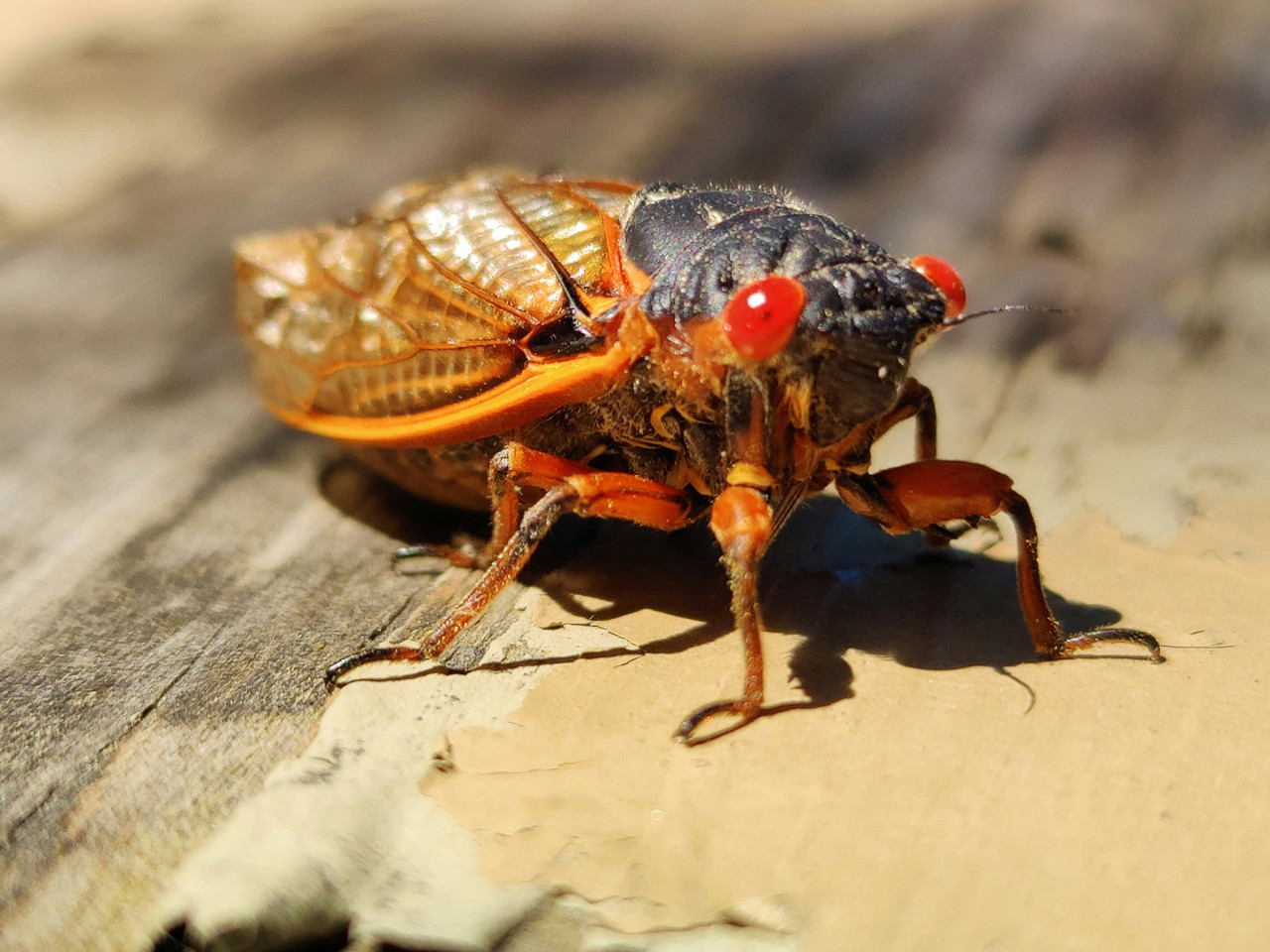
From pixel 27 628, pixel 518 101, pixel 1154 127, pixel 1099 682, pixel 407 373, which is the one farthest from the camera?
pixel 518 101

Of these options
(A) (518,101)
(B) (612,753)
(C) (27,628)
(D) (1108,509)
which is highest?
(A) (518,101)

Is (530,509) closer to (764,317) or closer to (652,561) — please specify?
(652,561)

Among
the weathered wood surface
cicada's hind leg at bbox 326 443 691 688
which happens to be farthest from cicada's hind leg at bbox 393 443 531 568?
the weathered wood surface

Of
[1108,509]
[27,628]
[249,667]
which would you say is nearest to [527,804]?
[249,667]

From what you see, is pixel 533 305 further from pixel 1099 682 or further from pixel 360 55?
pixel 360 55

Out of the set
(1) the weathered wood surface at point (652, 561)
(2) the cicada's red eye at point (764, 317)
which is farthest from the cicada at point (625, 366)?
(1) the weathered wood surface at point (652, 561)

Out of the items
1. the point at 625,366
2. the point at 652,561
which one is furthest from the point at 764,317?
the point at 652,561

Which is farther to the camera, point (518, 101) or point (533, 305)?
point (518, 101)
